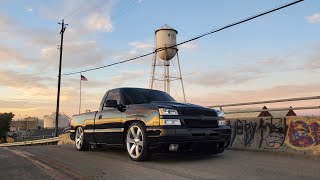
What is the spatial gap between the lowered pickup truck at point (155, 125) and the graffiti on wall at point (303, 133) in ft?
6.91

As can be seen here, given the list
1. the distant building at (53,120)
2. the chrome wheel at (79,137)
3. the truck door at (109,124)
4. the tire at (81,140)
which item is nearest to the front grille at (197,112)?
the truck door at (109,124)

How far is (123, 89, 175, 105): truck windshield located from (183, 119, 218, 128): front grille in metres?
1.66

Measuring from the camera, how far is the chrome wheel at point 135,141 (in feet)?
26.7

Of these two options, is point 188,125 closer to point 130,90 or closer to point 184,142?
point 184,142

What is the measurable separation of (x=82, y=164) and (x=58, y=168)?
2.17ft

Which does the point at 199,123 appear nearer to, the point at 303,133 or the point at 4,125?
the point at 303,133

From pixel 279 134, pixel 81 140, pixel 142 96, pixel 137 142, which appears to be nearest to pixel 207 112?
pixel 137 142

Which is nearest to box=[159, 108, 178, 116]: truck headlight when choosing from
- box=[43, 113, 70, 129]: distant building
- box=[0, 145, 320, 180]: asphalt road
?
box=[0, 145, 320, 180]: asphalt road

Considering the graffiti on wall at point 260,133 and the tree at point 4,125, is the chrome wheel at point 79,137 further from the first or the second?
the tree at point 4,125

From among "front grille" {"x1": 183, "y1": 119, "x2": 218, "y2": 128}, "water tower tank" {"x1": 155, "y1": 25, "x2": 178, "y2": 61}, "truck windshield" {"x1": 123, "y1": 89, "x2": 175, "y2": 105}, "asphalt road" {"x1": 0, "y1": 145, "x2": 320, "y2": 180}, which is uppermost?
"water tower tank" {"x1": 155, "y1": 25, "x2": 178, "y2": 61}

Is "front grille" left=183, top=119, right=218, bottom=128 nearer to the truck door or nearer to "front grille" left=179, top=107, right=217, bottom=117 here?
"front grille" left=179, top=107, right=217, bottom=117

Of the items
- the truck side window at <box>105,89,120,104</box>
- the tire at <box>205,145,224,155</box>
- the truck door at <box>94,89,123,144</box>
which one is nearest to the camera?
the tire at <box>205,145,224,155</box>

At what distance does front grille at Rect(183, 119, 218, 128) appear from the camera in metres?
7.75

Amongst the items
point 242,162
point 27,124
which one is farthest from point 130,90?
point 27,124
